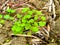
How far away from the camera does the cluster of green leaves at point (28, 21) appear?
2.50 metres

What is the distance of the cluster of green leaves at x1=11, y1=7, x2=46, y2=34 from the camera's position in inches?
98.2

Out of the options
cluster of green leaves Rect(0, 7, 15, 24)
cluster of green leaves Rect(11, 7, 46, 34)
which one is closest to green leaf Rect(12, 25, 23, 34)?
cluster of green leaves Rect(11, 7, 46, 34)

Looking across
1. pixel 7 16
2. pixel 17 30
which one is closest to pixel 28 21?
pixel 17 30

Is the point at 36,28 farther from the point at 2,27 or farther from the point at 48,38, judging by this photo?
the point at 2,27

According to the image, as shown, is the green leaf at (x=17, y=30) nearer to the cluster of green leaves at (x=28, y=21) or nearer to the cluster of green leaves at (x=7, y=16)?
the cluster of green leaves at (x=28, y=21)

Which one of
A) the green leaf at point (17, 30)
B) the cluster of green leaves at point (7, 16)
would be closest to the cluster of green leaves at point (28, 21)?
the green leaf at point (17, 30)

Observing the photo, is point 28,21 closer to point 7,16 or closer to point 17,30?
point 17,30

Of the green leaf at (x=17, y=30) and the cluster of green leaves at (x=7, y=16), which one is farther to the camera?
the cluster of green leaves at (x=7, y=16)

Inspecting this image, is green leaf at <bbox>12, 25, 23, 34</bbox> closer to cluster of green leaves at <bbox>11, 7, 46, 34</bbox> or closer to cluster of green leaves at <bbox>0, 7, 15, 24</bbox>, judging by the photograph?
cluster of green leaves at <bbox>11, 7, 46, 34</bbox>

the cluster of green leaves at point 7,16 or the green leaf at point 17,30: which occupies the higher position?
the cluster of green leaves at point 7,16

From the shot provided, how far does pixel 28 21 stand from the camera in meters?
2.59

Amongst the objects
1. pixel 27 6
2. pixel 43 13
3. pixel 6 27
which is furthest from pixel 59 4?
pixel 6 27

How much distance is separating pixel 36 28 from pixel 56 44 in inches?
14.3

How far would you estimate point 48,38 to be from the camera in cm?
240
